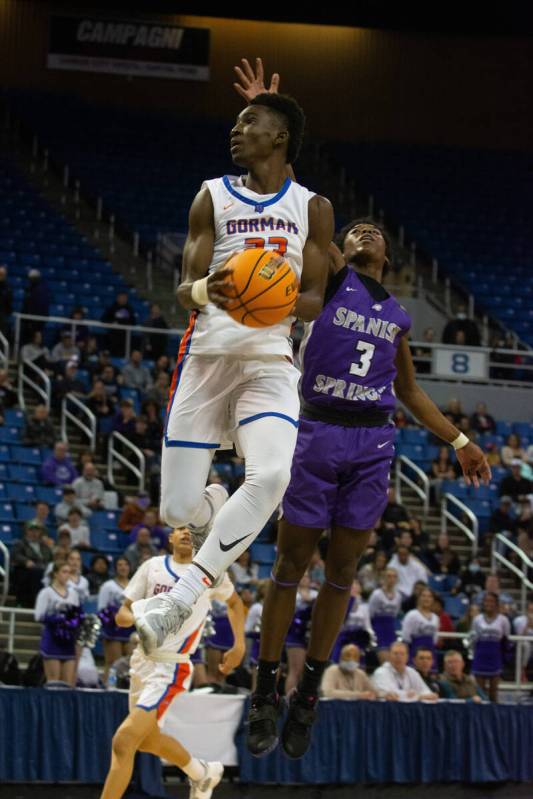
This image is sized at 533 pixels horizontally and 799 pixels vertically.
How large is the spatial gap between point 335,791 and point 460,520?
7.01 m

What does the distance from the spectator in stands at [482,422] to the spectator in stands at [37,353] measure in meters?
6.63

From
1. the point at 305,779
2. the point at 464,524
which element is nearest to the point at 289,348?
the point at 305,779

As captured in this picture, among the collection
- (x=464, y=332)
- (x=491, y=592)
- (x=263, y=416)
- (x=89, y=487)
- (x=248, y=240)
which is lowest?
(x=491, y=592)

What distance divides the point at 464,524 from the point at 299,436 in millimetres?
13013

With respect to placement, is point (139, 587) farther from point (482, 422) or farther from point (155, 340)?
point (482, 422)

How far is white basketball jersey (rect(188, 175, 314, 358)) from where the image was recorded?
536cm

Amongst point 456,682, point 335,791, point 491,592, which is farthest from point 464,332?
point 335,791

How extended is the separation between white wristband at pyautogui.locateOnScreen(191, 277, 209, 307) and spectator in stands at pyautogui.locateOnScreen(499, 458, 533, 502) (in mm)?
14266

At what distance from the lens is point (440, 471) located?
19.3 meters

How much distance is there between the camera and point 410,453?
64.5ft

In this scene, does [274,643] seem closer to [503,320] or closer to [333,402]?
[333,402]

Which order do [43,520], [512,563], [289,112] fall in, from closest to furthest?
[289,112], [43,520], [512,563]

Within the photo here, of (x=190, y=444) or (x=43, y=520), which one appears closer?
(x=190, y=444)

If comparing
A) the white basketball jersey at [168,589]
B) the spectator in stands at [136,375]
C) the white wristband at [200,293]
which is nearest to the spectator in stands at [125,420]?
the spectator in stands at [136,375]
